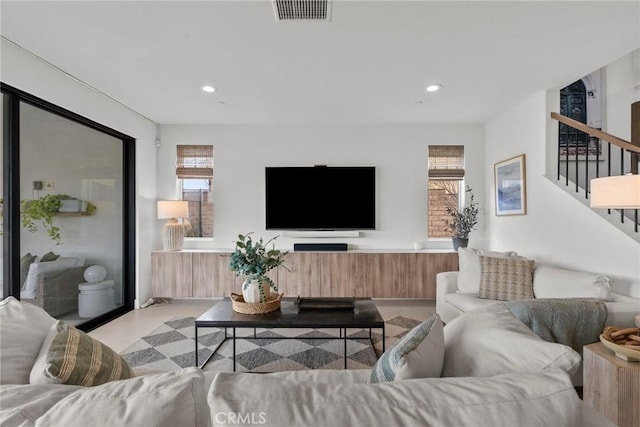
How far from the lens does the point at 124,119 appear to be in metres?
3.79

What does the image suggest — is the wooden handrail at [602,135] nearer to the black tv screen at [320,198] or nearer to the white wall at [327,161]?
the white wall at [327,161]

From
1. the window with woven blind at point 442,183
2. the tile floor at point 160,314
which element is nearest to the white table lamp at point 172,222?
the tile floor at point 160,314

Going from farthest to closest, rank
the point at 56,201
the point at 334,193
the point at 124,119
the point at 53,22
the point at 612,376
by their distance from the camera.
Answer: the point at 334,193 < the point at 124,119 < the point at 56,201 < the point at 53,22 < the point at 612,376

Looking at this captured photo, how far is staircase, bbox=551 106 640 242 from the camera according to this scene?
8.92 feet

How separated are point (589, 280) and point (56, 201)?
14.8ft

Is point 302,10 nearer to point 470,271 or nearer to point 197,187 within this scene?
point 470,271

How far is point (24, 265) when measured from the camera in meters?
2.67

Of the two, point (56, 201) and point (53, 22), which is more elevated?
point (53, 22)

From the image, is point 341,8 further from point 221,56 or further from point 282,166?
point 282,166

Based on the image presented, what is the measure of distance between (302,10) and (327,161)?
2.64 metres

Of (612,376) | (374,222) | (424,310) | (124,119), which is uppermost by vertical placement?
(124,119)

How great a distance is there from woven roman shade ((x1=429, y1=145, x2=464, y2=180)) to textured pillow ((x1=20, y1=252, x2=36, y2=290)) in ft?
14.8

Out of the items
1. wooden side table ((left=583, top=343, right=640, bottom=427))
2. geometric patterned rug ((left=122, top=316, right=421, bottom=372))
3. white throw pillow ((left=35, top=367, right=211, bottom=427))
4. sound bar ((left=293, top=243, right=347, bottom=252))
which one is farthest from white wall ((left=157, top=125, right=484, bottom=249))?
white throw pillow ((left=35, top=367, right=211, bottom=427))

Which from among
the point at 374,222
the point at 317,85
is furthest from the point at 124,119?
the point at 374,222
